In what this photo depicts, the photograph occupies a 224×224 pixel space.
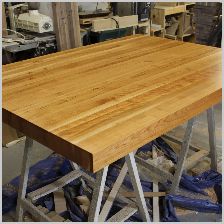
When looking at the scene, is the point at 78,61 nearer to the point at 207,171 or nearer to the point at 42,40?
the point at 42,40

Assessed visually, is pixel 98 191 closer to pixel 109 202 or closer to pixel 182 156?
pixel 109 202

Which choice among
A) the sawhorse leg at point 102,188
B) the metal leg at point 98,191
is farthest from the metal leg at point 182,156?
the metal leg at point 98,191

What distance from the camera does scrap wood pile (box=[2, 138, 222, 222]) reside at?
1.96m

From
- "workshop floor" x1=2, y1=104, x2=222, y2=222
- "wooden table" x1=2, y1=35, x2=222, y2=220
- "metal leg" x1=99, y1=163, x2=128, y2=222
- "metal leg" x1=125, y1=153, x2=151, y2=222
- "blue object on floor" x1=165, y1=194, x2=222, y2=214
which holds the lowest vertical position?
"blue object on floor" x1=165, y1=194, x2=222, y2=214

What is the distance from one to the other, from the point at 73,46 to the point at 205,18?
7.36 feet

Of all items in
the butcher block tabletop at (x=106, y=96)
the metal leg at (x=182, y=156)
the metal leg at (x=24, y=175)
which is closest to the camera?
the butcher block tabletop at (x=106, y=96)

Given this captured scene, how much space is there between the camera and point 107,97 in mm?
1329

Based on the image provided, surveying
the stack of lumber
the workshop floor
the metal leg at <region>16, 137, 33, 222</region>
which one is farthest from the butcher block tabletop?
the stack of lumber

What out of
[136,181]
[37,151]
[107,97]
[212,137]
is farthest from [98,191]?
[37,151]

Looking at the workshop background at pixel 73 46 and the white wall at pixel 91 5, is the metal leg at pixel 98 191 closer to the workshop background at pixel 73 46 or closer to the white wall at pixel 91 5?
the workshop background at pixel 73 46

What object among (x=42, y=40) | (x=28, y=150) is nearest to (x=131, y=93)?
(x=28, y=150)

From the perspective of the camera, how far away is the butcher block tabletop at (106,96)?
3.48 ft

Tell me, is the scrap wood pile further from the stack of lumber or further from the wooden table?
the stack of lumber

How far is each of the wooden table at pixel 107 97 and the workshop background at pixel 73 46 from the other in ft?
1.49
